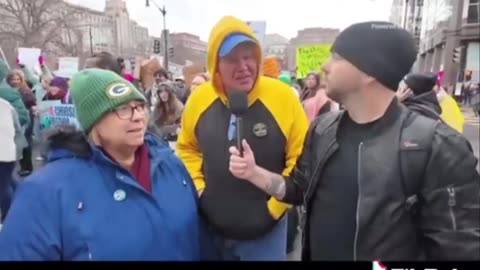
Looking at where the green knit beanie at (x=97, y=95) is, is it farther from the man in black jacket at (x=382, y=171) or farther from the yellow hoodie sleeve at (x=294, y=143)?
the yellow hoodie sleeve at (x=294, y=143)

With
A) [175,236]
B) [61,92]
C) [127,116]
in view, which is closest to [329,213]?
[175,236]

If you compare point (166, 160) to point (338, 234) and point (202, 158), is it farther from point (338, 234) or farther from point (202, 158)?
point (338, 234)

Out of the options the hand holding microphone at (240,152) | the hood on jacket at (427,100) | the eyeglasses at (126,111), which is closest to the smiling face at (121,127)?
the eyeglasses at (126,111)

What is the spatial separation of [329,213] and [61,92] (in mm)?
2062

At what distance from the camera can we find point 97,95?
2.78ft

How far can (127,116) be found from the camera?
85cm

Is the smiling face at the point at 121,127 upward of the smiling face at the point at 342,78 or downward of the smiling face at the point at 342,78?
downward

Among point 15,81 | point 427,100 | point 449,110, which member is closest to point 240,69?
point 427,100

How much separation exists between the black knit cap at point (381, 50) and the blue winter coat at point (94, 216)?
0.45m

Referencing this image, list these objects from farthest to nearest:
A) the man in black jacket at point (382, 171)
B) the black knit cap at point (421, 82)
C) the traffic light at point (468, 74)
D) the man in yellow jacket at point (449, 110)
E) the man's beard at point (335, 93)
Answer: the man in yellow jacket at point (449, 110) < the black knit cap at point (421, 82) < the traffic light at point (468, 74) < the man's beard at point (335, 93) < the man in black jacket at point (382, 171)

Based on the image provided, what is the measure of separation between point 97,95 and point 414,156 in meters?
0.60

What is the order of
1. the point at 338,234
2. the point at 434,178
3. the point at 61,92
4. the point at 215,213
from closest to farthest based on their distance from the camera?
1. the point at 434,178
2. the point at 338,234
3. the point at 215,213
4. the point at 61,92

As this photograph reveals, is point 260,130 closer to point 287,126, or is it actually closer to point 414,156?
point 287,126

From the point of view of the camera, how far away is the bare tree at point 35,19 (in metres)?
1.03
